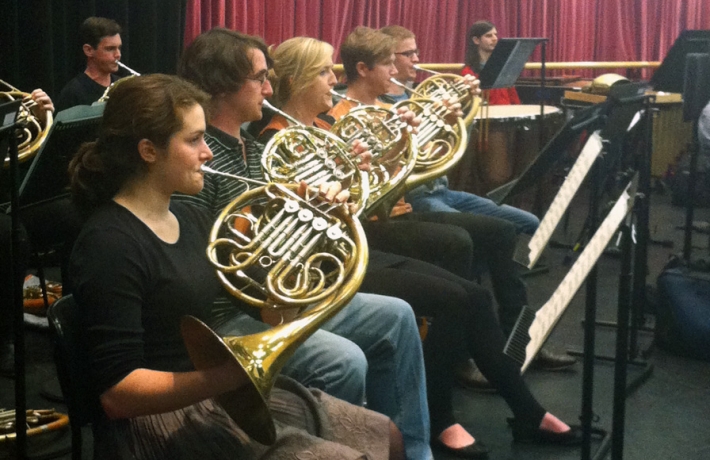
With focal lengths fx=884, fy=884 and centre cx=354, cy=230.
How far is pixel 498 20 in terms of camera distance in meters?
7.02

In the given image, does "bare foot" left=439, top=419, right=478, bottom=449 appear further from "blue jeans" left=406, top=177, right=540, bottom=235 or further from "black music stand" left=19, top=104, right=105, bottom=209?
"black music stand" left=19, top=104, right=105, bottom=209

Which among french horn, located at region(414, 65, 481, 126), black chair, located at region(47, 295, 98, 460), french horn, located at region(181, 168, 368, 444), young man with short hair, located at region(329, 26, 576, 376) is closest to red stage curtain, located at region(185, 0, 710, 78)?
french horn, located at region(414, 65, 481, 126)

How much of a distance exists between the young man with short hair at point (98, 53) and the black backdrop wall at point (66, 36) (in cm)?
29

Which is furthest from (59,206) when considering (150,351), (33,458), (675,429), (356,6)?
(356,6)

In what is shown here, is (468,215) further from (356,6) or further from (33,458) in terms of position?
(356,6)

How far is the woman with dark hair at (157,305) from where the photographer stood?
1.45 metres

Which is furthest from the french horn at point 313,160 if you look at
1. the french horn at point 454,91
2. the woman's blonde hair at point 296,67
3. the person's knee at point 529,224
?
the person's knee at point 529,224

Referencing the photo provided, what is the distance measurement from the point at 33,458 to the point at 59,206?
960 mm

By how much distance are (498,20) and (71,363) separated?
6.04 metres

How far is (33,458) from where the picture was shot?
2408 mm

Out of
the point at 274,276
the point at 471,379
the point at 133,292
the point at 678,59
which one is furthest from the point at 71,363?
the point at 678,59

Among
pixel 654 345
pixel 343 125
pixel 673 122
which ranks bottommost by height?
Answer: pixel 654 345

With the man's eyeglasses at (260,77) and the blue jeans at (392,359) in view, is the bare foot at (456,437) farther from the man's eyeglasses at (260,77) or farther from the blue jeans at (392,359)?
the man's eyeglasses at (260,77)

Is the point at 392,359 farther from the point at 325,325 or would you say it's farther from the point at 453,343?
the point at 453,343
